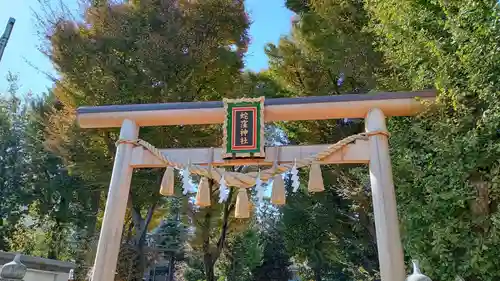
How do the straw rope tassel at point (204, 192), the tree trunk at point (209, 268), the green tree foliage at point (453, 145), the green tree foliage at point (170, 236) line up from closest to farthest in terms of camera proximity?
the green tree foliage at point (453, 145) → the straw rope tassel at point (204, 192) → the tree trunk at point (209, 268) → the green tree foliage at point (170, 236)

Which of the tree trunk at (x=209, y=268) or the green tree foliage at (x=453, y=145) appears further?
the tree trunk at (x=209, y=268)

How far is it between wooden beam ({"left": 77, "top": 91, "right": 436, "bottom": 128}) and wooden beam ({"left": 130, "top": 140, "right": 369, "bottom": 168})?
37 centimetres

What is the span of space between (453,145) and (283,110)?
181 cm

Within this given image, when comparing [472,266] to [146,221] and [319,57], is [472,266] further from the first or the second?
[146,221]

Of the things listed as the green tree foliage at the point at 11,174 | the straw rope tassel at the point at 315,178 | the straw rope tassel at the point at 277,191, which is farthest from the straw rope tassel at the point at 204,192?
the green tree foliage at the point at 11,174

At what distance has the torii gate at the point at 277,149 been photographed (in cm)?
398

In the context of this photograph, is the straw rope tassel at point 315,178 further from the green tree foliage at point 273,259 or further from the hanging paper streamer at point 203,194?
the green tree foliage at point 273,259

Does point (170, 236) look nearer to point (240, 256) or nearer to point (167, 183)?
point (240, 256)

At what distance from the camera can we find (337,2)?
827 centimetres

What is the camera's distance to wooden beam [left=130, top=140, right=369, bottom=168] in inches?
170

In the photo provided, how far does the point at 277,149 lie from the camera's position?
450 centimetres

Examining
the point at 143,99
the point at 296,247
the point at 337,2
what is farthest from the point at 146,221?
the point at 337,2

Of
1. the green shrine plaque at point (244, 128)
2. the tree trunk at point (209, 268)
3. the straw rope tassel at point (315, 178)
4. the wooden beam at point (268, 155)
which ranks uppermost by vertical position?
the green shrine plaque at point (244, 128)

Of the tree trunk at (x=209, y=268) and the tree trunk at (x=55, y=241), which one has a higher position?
the tree trunk at (x=55, y=241)
